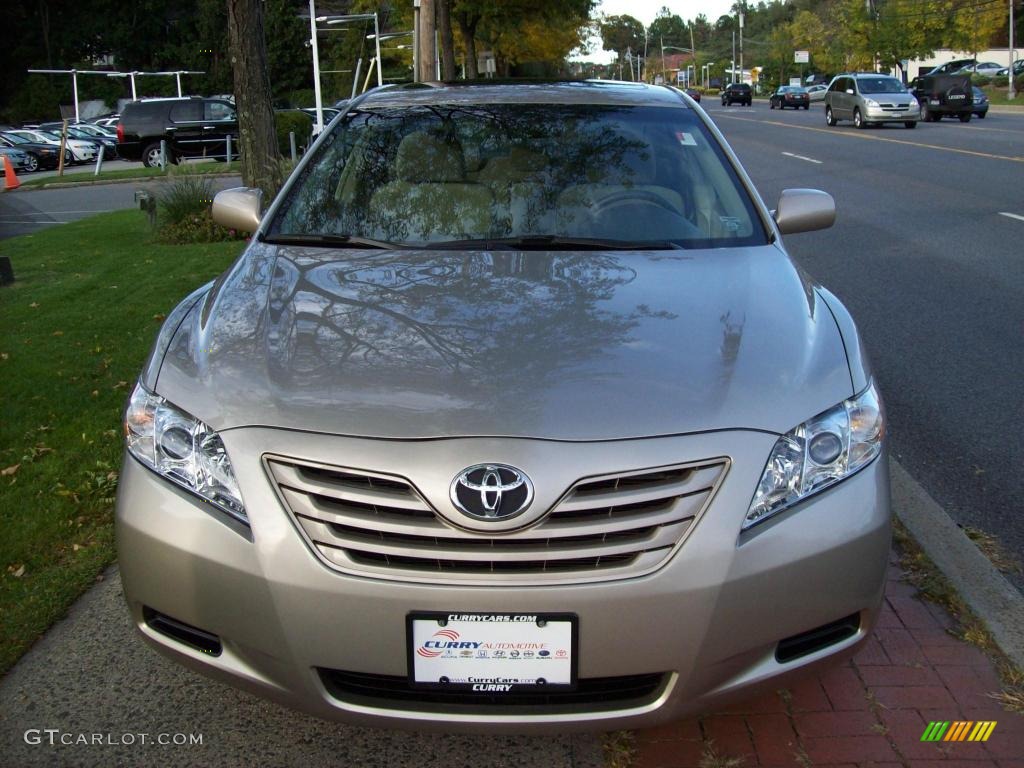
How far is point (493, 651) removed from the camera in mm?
2250

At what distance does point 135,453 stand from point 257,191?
1.75 meters

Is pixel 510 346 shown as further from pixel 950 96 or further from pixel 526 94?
pixel 950 96

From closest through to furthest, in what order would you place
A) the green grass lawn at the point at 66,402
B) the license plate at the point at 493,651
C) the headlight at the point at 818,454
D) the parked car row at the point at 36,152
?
1. the license plate at the point at 493,651
2. the headlight at the point at 818,454
3. the green grass lawn at the point at 66,402
4. the parked car row at the point at 36,152

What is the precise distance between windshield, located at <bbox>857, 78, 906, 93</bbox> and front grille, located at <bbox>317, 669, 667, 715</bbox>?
3358cm

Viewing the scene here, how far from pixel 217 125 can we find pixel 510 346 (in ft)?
99.8

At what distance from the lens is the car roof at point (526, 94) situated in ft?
13.8

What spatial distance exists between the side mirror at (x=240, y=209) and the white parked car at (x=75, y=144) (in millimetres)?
37203

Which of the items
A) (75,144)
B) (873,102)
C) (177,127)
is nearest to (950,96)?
(873,102)

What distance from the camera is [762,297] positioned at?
3.02 metres

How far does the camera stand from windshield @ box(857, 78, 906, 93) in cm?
3262

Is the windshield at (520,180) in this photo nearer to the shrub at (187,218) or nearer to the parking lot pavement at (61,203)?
the shrub at (187,218)

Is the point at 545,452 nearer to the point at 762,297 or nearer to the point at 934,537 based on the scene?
the point at 762,297

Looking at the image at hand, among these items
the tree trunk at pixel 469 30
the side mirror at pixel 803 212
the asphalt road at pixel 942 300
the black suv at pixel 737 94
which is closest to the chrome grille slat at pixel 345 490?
the side mirror at pixel 803 212

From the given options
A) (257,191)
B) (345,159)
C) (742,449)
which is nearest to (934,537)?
(742,449)
